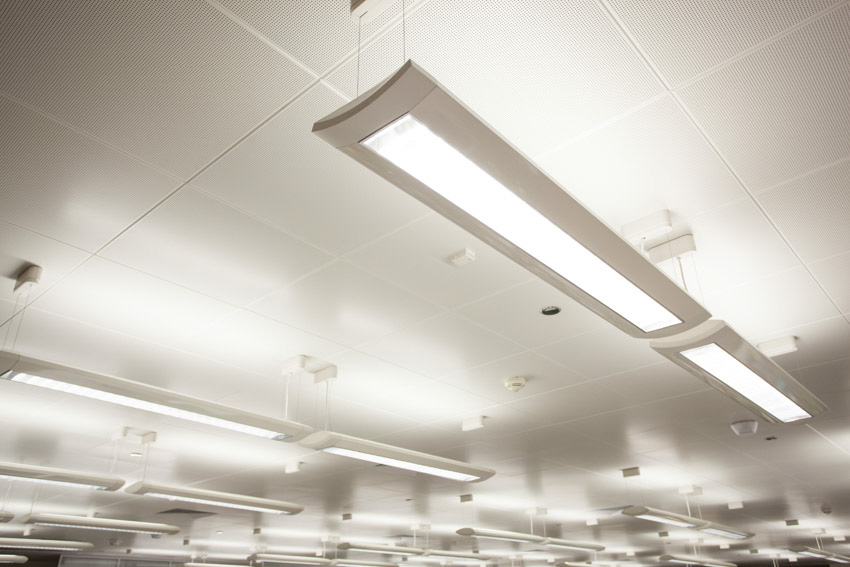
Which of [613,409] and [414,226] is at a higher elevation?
[414,226]

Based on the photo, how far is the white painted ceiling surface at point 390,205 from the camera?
Answer: 1.91 metres

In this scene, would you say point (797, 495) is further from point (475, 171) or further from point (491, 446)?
point (475, 171)

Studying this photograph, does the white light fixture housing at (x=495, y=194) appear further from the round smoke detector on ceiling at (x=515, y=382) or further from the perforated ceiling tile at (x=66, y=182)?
the round smoke detector on ceiling at (x=515, y=382)

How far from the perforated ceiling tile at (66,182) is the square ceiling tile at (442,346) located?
5.46ft

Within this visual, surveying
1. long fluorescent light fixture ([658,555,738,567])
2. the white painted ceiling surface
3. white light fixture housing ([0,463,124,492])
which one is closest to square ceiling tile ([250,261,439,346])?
the white painted ceiling surface

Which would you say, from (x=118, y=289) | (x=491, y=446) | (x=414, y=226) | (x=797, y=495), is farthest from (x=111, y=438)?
(x=797, y=495)

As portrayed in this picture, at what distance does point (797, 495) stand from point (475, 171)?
28.1 feet

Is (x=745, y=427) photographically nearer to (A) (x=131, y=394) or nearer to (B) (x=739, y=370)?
(B) (x=739, y=370)

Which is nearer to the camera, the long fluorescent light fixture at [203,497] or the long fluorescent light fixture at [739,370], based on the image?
the long fluorescent light fixture at [739,370]

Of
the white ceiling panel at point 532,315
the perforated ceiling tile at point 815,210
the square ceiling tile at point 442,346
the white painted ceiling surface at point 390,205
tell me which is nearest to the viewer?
the white painted ceiling surface at point 390,205

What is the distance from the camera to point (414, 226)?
2.73 m

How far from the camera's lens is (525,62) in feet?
6.49

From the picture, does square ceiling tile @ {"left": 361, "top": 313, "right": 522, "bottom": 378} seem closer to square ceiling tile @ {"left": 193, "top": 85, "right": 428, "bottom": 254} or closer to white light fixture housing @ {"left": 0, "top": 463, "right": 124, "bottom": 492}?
square ceiling tile @ {"left": 193, "top": 85, "right": 428, "bottom": 254}

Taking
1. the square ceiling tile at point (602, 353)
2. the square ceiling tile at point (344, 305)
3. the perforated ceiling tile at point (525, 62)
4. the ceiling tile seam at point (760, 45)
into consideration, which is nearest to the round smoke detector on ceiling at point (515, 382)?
the square ceiling tile at point (602, 353)
